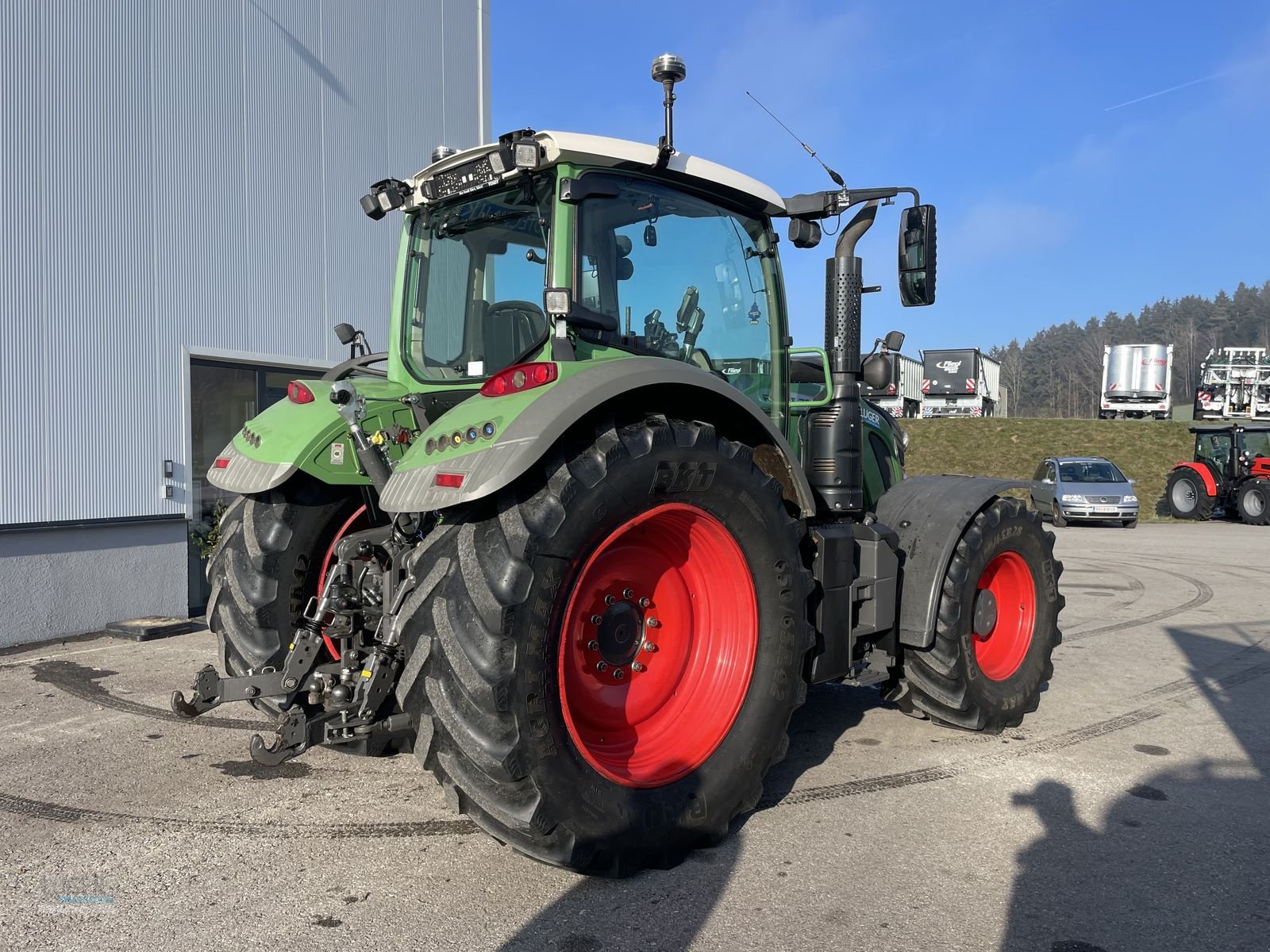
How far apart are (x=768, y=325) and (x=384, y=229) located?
22.5 feet

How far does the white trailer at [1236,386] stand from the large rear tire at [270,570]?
118 feet

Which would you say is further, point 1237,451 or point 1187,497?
point 1187,497

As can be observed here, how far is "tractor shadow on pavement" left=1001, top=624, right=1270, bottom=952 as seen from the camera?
2.74 m

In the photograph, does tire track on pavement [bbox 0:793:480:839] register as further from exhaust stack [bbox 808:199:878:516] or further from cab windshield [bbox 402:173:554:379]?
exhaust stack [bbox 808:199:878:516]

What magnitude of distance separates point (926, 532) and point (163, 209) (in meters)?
6.77

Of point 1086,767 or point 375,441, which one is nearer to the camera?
point 375,441

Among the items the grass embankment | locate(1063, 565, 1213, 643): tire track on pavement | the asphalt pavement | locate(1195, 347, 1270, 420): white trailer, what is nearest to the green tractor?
the asphalt pavement

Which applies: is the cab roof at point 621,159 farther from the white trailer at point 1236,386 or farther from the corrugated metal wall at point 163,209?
the white trailer at point 1236,386

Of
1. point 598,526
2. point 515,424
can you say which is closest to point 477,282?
point 515,424

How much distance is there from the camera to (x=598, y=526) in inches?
118

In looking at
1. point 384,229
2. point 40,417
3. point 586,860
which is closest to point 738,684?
point 586,860

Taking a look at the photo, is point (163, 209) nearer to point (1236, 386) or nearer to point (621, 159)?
point (621, 159)

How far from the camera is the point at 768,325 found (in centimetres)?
427

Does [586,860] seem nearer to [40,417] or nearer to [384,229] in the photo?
[40,417]
